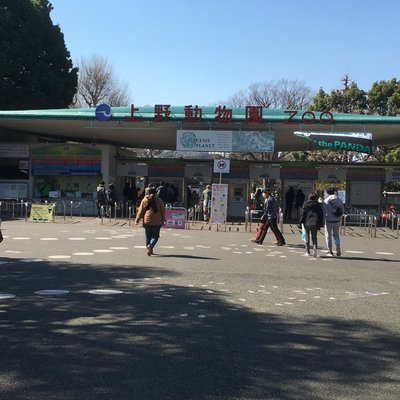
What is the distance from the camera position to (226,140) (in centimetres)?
2408

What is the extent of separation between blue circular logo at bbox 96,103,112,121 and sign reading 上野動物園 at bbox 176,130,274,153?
317cm

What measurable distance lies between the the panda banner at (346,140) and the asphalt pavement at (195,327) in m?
11.0

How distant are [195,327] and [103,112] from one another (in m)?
18.3

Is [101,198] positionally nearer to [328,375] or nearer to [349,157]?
[328,375]

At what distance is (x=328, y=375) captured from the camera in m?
4.75

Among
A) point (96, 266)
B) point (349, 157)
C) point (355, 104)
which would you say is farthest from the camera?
point (355, 104)

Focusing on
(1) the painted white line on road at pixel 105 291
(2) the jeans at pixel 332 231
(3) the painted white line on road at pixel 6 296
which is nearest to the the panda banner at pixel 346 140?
(2) the jeans at pixel 332 231

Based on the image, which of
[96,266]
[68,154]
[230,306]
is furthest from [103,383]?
[68,154]

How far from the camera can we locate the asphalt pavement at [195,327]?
4453 millimetres

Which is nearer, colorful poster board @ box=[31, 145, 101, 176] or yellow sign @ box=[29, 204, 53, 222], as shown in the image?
yellow sign @ box=[29, 204, 53, 222]

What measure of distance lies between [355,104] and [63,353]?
148ft

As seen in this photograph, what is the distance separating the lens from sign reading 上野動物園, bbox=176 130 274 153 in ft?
78.7

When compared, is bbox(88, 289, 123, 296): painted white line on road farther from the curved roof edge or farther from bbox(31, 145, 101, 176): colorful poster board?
bbox(31, 145, 101, 176): colorful poster board

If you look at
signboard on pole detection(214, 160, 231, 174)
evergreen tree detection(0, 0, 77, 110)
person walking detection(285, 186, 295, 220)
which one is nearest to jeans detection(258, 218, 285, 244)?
signboard on pole detection(214, 160, 231, 174)
